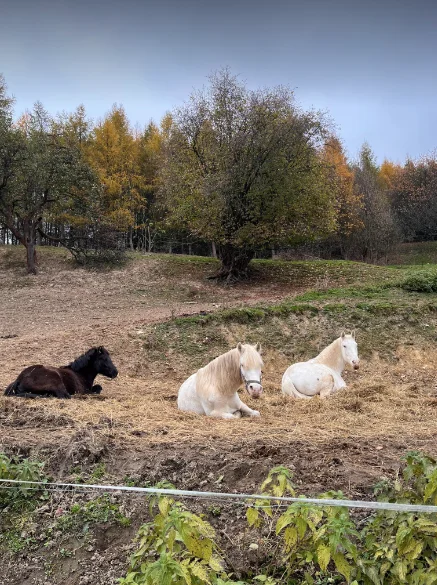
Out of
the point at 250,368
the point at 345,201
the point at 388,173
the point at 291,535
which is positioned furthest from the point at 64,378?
the point at 388,173

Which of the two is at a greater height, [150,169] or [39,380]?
[150,169]

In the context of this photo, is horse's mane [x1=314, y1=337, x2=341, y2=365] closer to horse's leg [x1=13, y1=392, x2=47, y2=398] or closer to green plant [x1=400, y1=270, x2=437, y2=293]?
horse's leg [x1=13, y1=392, x2=47, y2=398]

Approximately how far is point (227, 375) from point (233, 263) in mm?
15930

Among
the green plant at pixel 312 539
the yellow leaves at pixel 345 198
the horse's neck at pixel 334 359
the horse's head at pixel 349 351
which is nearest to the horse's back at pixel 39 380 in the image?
the horse's neck at pixel 334 359

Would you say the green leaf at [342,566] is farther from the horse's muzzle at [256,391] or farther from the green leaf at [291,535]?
the horse's muzzle at [256,391]

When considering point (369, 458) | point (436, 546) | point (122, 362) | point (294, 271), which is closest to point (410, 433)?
point (369, 458)

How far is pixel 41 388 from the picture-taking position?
756 centimetres

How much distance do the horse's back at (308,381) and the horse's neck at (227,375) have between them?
1.48 meters

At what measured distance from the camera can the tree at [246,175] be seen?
68.0ft

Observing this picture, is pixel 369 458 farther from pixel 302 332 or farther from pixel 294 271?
pixel 294 271

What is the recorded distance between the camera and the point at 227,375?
Result: 6.98 metres

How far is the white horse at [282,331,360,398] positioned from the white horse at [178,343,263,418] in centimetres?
138

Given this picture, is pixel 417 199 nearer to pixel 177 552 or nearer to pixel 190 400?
pixel 190 400

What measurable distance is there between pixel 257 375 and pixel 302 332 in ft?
19.3
